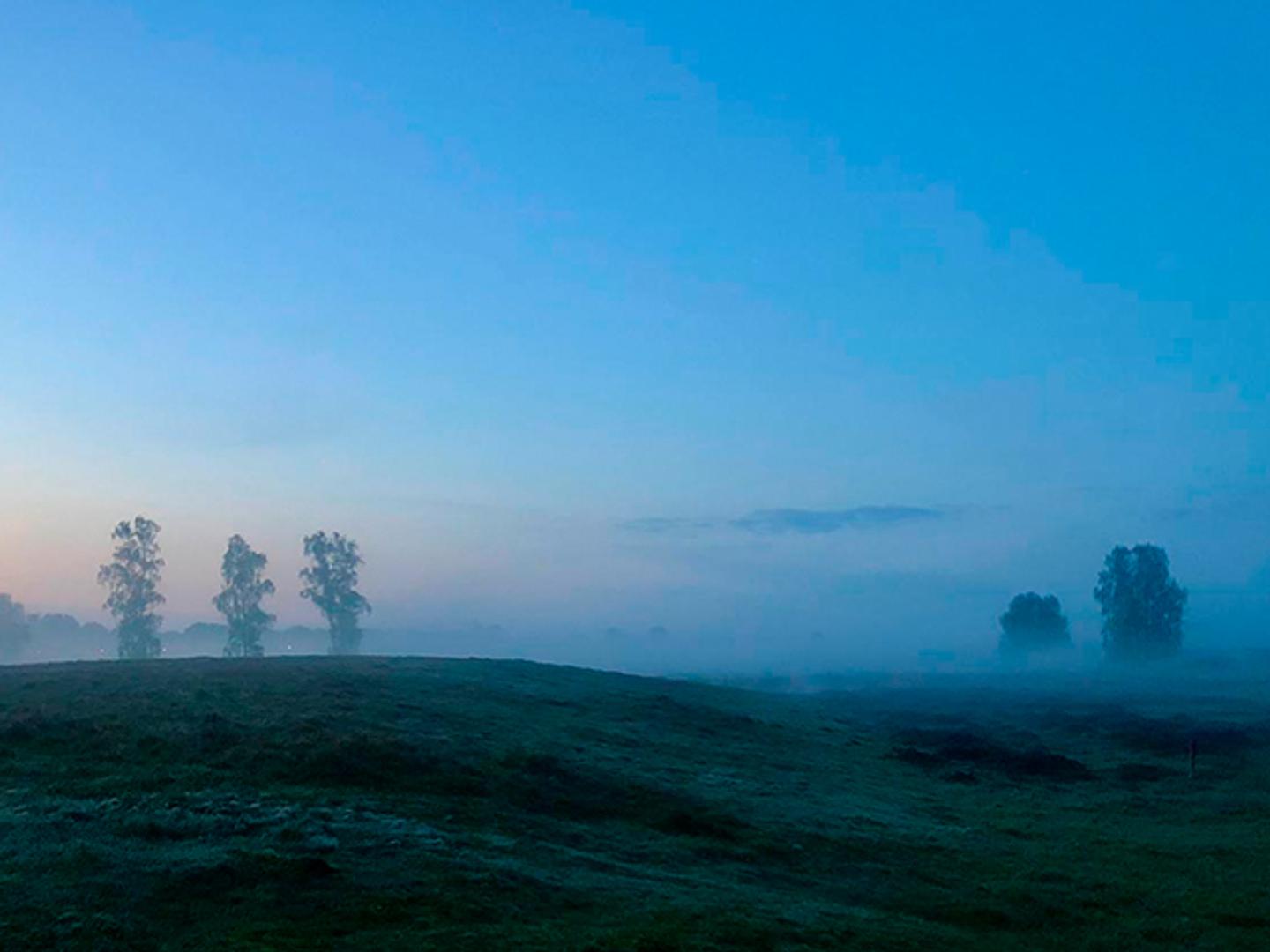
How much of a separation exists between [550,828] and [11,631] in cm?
19617

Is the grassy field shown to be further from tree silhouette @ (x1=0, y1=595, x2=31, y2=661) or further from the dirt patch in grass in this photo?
tree silhouette @ (x1=0, y1=595, x2=31, y2=661)

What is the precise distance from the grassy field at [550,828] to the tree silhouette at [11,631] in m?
145

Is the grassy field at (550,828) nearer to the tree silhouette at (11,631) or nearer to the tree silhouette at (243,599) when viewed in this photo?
the tree silhouette at (243,599)

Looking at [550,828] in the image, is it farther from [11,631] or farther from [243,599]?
[11,631]

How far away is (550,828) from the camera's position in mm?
35875

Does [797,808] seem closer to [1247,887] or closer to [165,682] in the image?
[1247,887]

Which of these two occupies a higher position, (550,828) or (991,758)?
(550,828)

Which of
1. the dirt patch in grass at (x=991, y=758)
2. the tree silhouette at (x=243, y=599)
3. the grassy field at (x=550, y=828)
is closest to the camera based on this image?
the grassy field at (x=550, y=828)

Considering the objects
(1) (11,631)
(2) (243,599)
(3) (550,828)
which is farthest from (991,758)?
(1) (11,631)

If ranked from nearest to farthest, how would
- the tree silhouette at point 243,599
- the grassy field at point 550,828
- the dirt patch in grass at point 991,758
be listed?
the grassy field at point 550,828 → the dirt patch in grass at point 991,758 → the tree silhouette at point 243,599

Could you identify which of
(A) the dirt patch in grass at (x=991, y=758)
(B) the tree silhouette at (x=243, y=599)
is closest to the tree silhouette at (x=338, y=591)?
(B) the tree silhouette at (x=243, y=599)

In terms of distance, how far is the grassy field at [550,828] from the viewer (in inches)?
970

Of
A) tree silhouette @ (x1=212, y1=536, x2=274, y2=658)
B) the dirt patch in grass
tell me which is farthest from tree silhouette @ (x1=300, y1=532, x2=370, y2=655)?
the dirt patch in grass

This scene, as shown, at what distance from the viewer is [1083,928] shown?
3062 cm
